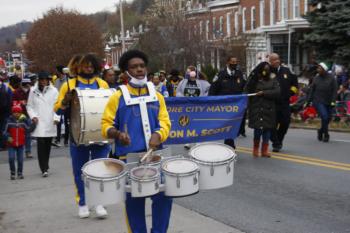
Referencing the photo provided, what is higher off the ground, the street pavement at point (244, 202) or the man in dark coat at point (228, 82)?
the man in dark coat at point (228, 82)

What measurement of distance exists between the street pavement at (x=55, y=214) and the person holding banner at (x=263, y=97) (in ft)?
12.5

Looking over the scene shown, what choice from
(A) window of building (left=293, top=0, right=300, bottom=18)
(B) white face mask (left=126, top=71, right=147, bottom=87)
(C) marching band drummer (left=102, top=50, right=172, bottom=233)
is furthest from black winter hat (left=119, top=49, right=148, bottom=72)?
(A) window of building (left=293, top=0, right=300, bottom=18)

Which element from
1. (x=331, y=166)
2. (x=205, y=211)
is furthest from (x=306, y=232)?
(x=331, y=166)

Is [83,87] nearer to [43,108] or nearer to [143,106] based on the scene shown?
[143,106]

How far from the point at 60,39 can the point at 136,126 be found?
63024 mm

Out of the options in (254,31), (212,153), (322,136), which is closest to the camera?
(212,153)

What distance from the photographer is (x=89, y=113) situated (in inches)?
255

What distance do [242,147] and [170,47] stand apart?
26.5 metres

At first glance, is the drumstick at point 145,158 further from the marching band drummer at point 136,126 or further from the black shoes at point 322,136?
the black shoes at point 322,136

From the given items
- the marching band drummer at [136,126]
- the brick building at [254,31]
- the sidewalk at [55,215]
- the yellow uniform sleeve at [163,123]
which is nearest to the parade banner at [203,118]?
the sidewalk at [55,215]

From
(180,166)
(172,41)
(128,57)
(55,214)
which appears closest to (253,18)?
(172,41)

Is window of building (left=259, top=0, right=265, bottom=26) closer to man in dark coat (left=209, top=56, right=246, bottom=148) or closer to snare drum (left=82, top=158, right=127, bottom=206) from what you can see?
man in dark coat (left=209, top=56, right=246, bottom=148)

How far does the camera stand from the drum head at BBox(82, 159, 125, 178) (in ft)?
15.3

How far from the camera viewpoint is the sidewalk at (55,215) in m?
6.69
